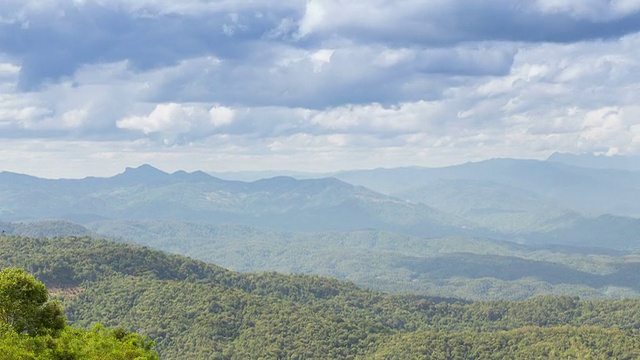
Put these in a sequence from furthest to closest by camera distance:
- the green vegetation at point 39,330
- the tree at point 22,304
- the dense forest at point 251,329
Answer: the dense forest at point 251,329 → the tree at point 22,304 → the green vegetation at point 39,330

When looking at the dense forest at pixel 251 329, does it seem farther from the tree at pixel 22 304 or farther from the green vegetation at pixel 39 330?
the tree at pixel 22 304

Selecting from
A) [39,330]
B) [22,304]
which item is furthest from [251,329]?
[22,304]

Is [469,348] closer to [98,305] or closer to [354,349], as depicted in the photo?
[354,349]

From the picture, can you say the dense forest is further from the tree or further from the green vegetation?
the tree

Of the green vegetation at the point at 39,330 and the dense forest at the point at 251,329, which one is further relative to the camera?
the dense forest at the point at 251,329

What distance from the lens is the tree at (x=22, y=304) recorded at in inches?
2128

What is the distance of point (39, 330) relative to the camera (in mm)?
56625

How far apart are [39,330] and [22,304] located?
312cm

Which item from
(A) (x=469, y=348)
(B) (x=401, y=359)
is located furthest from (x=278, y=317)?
(A) (x=469, y=348)

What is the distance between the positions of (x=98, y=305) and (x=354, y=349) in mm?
57738

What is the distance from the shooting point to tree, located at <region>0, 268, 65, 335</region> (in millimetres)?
54062

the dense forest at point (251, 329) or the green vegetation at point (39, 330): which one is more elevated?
the green vegetation at point (39, 330)

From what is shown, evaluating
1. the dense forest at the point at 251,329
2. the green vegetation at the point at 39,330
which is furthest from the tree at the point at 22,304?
the dense forest at the point at 251,329

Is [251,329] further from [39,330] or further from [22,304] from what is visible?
[22,304]
